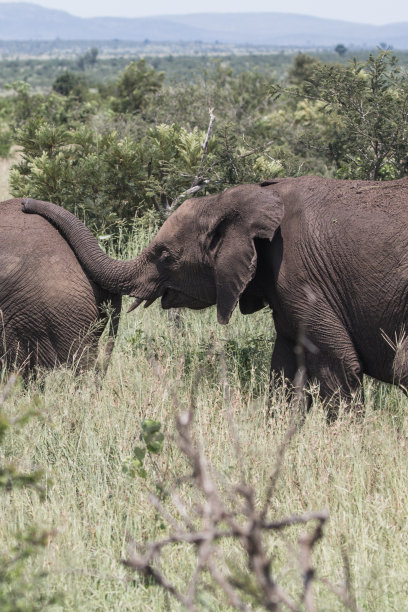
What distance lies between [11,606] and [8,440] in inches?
88.8

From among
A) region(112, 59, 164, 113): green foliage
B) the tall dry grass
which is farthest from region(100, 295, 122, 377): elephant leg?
region(112, 59, 164, 113): green foliage

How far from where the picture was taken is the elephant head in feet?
17.3

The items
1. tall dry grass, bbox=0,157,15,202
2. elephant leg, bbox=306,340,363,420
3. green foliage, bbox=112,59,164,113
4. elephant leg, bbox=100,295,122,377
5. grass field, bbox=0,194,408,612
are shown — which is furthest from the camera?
green foliage, bbox=112,59,164,113

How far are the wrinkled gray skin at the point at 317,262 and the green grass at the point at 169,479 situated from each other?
1.28ft

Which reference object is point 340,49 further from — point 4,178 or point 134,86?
point 4,178

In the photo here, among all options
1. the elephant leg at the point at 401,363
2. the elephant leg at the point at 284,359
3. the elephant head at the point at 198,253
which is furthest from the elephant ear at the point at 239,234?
the elephant leg at the point at 401,363

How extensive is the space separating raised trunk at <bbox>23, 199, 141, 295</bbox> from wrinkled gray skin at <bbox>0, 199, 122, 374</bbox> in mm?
60

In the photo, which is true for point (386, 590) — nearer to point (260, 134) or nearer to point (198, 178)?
point (198, 178)

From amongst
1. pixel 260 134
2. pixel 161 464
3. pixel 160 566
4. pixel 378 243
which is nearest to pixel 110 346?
pixel 161 464

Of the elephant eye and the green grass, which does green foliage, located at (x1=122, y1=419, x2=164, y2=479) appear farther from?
the elephant eye

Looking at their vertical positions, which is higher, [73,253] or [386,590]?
[73,253]

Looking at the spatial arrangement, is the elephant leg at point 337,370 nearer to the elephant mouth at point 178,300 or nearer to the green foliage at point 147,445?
the elephant mouth at point 178,300

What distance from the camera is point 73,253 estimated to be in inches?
225

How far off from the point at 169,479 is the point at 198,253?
1.77m
